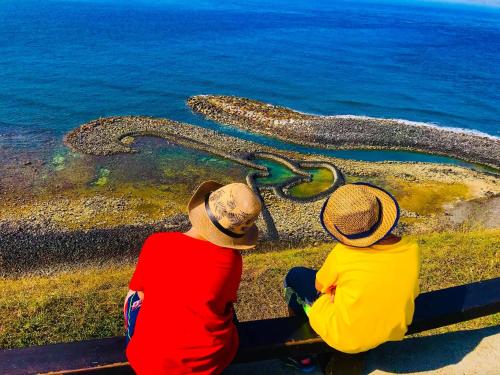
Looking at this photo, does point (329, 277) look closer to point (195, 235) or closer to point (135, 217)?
point (195, 235)

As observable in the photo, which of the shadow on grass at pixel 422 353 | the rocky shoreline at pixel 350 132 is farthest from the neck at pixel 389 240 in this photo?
the rocky shoreline at pixel 350 132

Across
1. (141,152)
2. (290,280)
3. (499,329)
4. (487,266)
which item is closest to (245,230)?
(290,280)

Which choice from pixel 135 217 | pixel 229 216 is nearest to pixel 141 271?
pixel 229 216

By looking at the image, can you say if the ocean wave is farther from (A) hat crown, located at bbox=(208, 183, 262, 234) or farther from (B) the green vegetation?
(A) hat crown, located at bbox=(208, 183, 262, 234)

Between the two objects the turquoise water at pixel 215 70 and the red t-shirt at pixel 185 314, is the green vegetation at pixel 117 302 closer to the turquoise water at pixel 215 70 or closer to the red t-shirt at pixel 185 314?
the red t-shirt at pixel 185 314

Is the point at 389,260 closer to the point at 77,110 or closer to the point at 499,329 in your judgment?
the point at 499,329
